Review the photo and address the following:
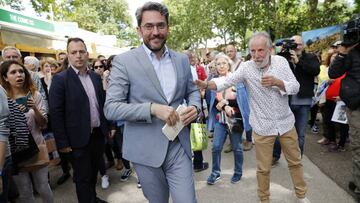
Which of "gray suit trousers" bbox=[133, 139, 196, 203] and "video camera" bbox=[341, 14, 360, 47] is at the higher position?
"video camera" bbox=[341, 14, 360, 47]

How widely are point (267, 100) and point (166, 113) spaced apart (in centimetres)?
168

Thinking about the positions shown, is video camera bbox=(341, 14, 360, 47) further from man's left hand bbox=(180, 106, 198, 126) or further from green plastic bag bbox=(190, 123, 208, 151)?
man's left hand bbox=(180, 106, 198, 126)

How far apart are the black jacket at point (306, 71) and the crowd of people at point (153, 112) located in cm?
1

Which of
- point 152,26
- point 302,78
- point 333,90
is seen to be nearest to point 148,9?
point 152,26

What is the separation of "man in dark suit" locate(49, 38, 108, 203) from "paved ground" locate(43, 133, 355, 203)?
0.97 meters

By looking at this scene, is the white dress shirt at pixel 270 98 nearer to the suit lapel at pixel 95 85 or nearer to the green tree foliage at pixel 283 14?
the suit lapel at pixel 95 85

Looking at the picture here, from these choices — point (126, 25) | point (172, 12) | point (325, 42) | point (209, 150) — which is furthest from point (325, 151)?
point (126, 25)

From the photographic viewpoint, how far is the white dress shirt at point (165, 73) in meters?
2.23

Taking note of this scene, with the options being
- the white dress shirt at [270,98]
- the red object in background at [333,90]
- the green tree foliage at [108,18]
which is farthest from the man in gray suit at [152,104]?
the green tree foliage at [108,18]

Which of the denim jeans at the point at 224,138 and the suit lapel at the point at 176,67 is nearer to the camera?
the suit lapel at the point at 176,67

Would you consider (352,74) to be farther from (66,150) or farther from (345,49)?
(66,150)

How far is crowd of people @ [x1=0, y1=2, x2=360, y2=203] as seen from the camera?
85.1 inches

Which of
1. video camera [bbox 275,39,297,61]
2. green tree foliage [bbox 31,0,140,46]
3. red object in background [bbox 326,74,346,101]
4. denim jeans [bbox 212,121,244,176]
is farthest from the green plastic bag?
green tree foliage [bbox 31,0,140,46]

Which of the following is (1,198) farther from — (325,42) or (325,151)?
(325,42)
